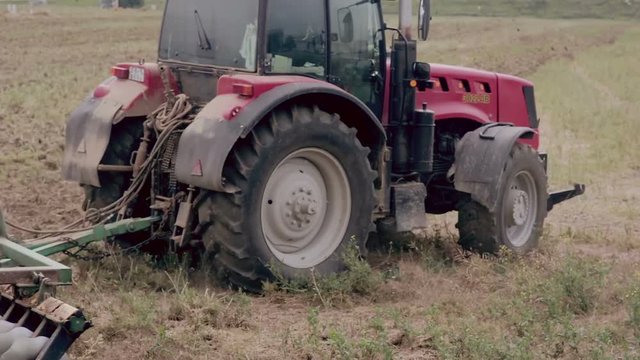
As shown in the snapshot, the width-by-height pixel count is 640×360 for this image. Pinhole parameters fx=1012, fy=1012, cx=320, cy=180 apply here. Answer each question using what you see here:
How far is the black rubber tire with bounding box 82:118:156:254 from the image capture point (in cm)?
732

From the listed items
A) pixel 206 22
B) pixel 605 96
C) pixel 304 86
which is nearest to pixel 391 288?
pixel 304 86

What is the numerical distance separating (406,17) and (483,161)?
1335mm

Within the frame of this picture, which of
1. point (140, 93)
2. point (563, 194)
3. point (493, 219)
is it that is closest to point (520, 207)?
point (493, 219)

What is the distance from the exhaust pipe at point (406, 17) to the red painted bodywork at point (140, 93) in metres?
1.76

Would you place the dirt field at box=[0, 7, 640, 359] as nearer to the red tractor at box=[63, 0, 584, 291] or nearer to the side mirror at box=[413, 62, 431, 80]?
the red tractor at box=[63, 0, 584, 291]

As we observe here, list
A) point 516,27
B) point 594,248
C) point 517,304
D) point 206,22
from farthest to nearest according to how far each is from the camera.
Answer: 1. point 516,27
2. point 594,248
3. point 206,22
4. point 517,304

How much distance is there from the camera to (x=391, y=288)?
6855 mm

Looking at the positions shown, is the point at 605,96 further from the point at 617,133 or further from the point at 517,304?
the point at 517,304

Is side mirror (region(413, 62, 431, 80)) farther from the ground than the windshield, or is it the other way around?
the windshield

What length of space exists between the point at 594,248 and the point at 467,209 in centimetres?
146

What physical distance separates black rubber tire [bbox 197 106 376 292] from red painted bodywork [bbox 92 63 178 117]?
1196 millimetres

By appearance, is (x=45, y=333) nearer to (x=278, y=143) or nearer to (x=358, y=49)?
(x=278, y=143)

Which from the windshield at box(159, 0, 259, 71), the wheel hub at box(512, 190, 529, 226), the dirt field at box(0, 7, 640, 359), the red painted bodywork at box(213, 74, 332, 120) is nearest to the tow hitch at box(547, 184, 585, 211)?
the dirt field at box(0, 7, 640, 359)

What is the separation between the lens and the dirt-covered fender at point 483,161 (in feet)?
26.1
